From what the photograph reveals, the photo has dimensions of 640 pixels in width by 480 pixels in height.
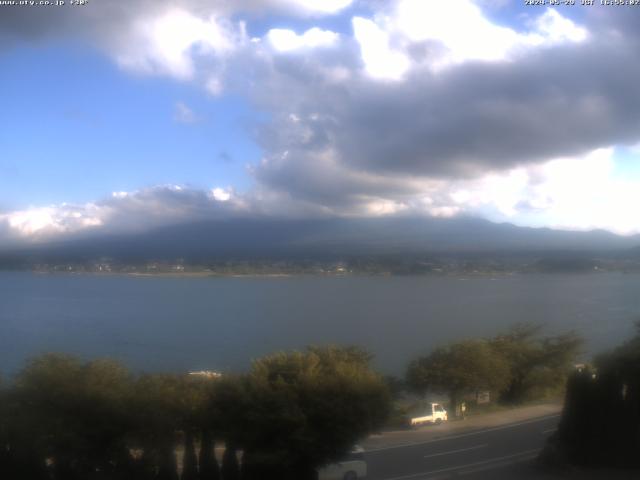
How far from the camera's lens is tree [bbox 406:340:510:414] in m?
18.2

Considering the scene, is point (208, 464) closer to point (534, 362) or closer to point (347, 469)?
point (347, 469)

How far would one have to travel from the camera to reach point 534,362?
21.6m

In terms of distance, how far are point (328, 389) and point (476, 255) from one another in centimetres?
5936

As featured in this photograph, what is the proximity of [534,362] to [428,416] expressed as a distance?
753 cm

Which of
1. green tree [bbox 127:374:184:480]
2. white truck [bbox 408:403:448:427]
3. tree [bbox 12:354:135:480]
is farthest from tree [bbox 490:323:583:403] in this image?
tree [bbox 12:354:135:480]

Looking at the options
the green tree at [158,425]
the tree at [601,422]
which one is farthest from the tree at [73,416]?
the tree at [601,422]

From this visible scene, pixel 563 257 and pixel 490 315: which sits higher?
pixel 563 257

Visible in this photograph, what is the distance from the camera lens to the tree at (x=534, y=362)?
2091cm

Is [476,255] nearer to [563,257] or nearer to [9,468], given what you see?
[563,257]

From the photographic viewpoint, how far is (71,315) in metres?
40.7

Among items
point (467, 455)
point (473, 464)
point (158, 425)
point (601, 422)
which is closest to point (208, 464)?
point (158, 425)

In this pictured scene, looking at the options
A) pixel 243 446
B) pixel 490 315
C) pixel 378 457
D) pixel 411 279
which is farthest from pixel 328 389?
pixel 411 279

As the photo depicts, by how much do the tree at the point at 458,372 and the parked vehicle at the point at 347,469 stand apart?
9226 mm

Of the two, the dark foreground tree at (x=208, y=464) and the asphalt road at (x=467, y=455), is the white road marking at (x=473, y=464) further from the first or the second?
the dark foreground tree at (x=208, y=464)
